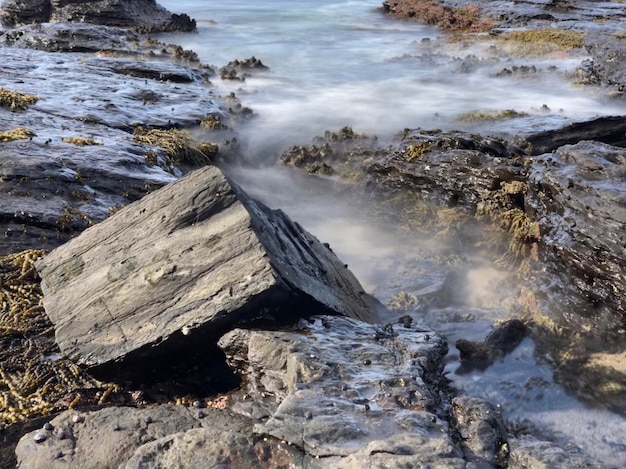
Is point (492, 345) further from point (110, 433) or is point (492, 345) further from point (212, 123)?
point (212, 123)

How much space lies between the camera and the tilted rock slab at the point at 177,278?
4902mm

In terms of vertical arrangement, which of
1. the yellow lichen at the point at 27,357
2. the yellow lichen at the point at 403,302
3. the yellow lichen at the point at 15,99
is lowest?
the yellow lichen at the point at 403,302

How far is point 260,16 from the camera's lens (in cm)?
2995

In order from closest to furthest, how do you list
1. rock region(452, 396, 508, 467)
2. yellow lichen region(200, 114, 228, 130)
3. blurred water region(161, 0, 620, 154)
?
rock region(452, 396, 508, 467)
yellow lichen region(200, 114, 228, 130)
blurred water region(161, 0, 620, 154)

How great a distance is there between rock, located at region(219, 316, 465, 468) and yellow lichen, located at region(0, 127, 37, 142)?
19.2ft

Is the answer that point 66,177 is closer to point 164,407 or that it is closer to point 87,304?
→ point 87,304

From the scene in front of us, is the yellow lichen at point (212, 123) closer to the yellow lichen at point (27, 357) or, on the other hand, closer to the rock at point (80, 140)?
the rock at point (80, 140)

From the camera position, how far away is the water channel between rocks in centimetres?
612

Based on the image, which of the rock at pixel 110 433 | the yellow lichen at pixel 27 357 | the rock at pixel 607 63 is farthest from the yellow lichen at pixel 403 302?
the rock at pixel 607 63

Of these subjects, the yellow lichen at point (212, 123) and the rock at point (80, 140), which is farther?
the yellow lichen at point (212, 123)

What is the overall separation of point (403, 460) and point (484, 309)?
463 centimetres

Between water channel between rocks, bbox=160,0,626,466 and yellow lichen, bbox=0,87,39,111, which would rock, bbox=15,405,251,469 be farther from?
yellow lichen, bbox=0,87,39,111

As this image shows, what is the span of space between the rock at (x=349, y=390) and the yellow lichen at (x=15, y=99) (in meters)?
8.25

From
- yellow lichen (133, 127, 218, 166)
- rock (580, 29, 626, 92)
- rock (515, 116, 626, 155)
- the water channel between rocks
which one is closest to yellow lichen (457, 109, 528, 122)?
the water channel between rocks
